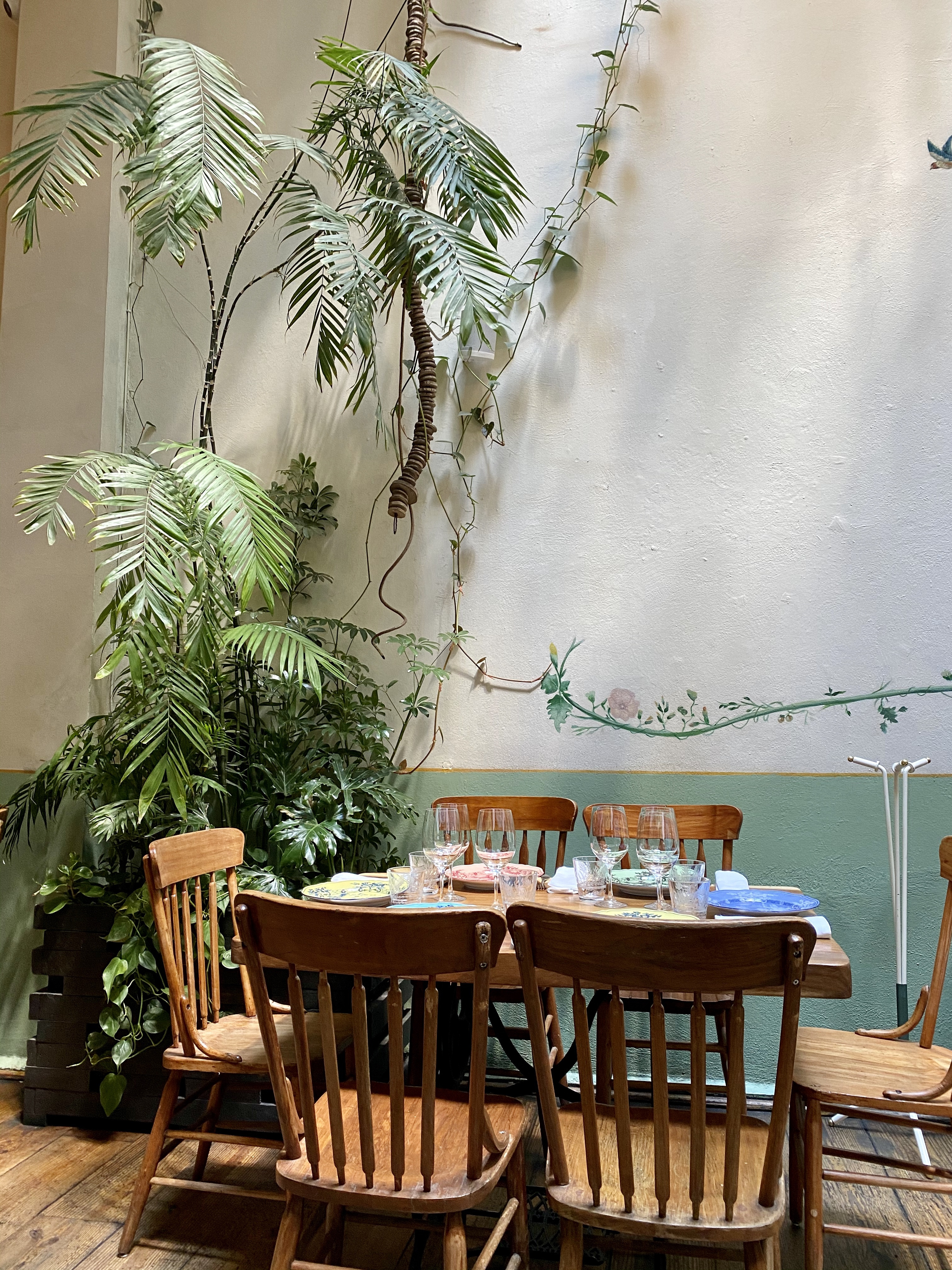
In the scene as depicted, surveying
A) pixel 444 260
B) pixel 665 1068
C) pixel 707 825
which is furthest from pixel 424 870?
pixel 444 260

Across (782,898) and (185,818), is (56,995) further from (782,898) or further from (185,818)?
(782,898)

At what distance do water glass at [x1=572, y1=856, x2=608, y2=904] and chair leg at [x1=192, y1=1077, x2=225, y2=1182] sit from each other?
1.06 metres

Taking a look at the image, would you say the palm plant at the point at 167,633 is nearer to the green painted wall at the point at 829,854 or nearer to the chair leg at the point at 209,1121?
the chair leg at the point at 209,1121

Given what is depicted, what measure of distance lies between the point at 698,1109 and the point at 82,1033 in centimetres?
214

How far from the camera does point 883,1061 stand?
2076mm

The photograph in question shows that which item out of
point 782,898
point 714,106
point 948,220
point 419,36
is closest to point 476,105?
point 419,36

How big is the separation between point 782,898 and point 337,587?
2018 mm

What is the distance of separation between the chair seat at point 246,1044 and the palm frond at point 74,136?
2.23 m

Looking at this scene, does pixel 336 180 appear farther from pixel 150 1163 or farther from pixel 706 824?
pixel 150 1163

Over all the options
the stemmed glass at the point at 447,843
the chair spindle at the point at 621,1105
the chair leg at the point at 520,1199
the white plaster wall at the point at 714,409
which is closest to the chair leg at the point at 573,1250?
the chair spindle at the point at 621,1105

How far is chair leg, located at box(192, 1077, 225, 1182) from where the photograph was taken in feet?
7.60

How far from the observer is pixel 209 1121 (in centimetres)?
232

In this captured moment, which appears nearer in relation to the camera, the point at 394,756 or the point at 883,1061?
the point at 883,1061

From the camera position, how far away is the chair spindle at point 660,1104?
1.36 meters
